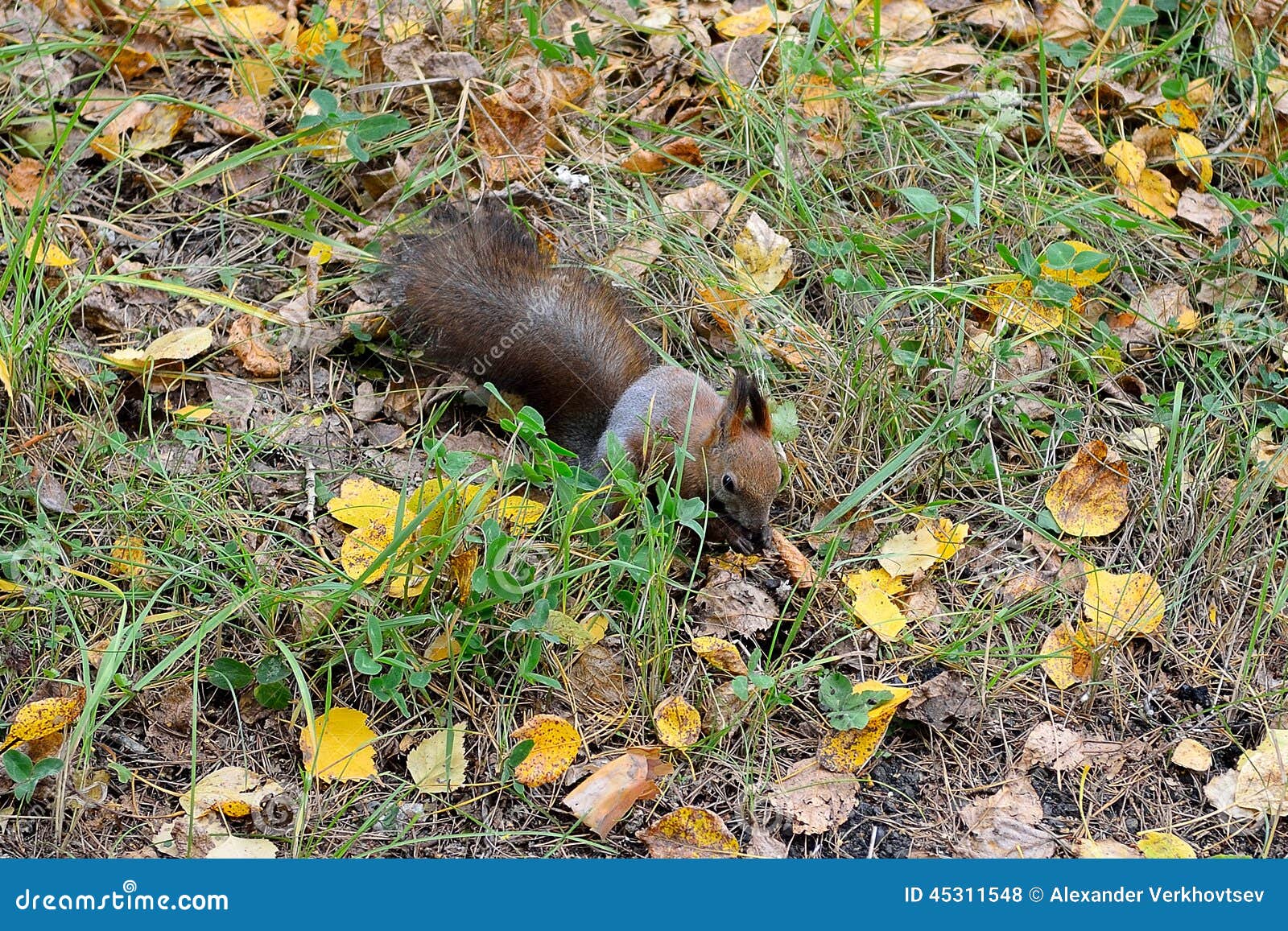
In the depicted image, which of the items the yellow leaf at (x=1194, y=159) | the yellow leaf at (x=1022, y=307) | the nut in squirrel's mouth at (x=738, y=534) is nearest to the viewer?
the nut in squirrel's mouth at (x=738, y=534)

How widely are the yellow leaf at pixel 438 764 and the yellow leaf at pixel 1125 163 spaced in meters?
2.41

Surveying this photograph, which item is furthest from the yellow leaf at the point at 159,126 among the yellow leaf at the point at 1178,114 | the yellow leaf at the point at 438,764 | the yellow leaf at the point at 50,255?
the yellow leaf at the point at 1178,114

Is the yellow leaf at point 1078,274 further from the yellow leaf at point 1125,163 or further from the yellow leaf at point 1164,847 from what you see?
the yellow leaf at point 1164,847

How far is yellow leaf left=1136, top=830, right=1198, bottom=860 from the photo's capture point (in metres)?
2.29

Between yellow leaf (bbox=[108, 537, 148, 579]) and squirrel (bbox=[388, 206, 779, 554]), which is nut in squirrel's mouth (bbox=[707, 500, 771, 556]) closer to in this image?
squirrel (bbox=[388, 206, 779, 554])

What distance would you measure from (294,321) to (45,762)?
1258mm

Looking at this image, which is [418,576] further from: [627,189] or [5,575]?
[627,189]

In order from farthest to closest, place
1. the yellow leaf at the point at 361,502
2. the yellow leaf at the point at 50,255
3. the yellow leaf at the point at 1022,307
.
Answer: the yellow leaf at the point at 1022,307, the yellow leaf at the point at 50,255, the yellow leaf at the point at 361,502

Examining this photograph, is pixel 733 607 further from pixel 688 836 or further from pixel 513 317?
pixel 513 317

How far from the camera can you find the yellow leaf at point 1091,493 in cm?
279

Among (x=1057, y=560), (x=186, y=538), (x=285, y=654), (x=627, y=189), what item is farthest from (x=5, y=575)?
(x=1057, y=560)

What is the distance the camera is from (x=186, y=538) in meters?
2.51

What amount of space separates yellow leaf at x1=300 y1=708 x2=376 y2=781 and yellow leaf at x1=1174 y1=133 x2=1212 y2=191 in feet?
8.94

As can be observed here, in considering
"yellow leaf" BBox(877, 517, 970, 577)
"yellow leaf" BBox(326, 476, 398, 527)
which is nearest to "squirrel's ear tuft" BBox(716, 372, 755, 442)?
"yellow leaf" BBox(877, 517, 970, 577)
